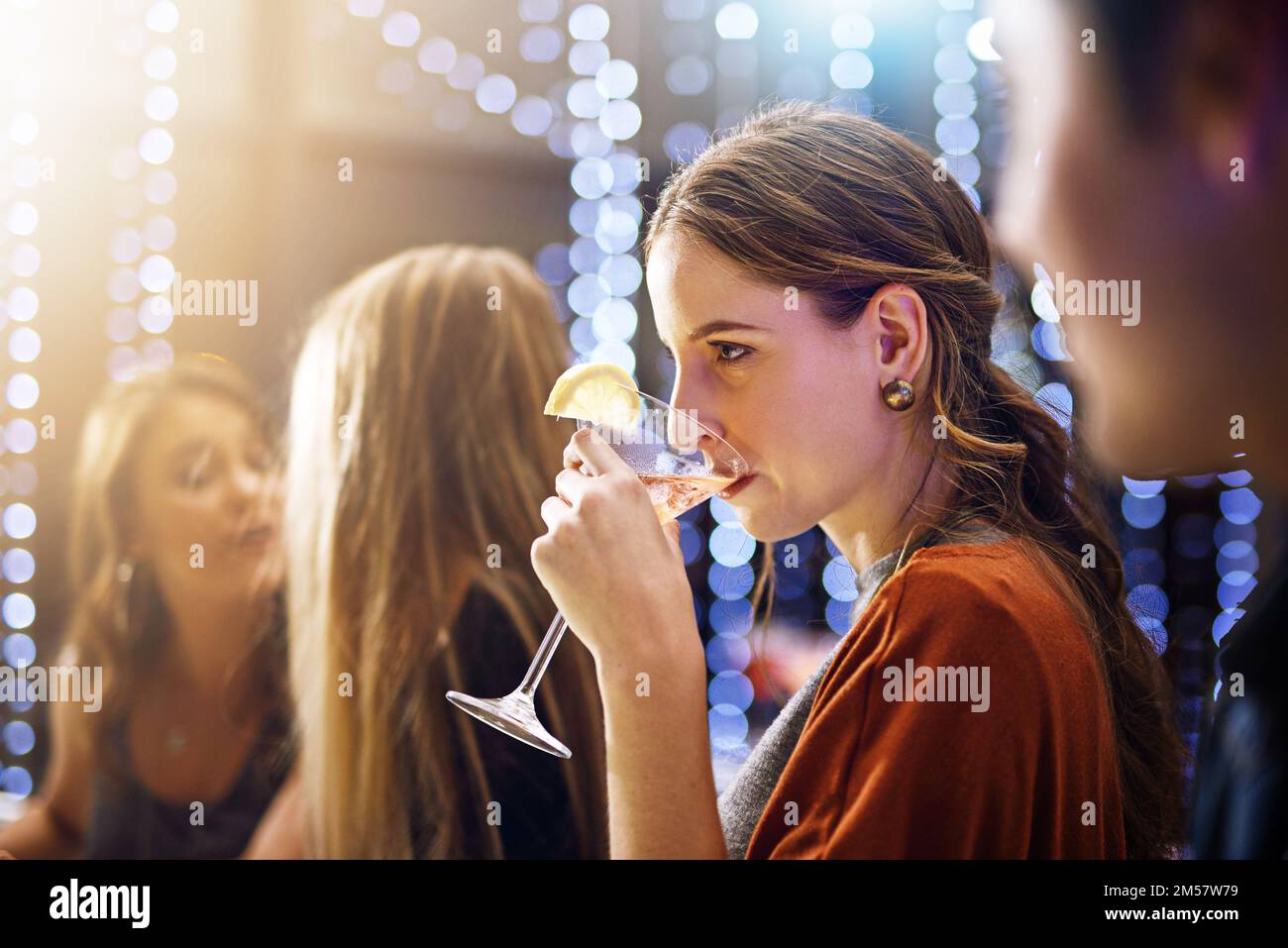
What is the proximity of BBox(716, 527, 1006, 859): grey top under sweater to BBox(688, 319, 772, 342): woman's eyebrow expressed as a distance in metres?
0.30

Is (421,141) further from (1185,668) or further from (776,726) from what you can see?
(1185,668)

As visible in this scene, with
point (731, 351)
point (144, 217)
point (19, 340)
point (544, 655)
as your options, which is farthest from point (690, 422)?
point (19, 340)

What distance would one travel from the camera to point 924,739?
97cm

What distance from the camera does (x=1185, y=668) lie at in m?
1.59

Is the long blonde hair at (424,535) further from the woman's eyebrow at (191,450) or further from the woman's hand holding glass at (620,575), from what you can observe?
the woman's hand holding glass at (620,575)

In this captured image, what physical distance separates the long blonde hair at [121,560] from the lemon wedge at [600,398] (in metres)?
0.85

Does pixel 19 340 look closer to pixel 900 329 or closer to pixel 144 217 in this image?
pixel 144 217

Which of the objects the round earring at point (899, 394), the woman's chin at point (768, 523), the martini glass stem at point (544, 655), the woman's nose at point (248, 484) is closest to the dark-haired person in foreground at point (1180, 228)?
the round earring at point (899, 394)

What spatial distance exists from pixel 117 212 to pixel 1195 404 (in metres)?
1.82

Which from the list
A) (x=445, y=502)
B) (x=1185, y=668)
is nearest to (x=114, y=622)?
(x=445, y=502)

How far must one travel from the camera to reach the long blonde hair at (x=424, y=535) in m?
1.54

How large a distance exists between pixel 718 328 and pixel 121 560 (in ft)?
4.13

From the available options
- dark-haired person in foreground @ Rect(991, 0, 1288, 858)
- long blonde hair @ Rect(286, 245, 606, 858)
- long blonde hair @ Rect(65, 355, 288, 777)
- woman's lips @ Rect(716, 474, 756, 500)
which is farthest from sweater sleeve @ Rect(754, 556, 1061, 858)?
long blonde hair @ Rect(65, 355, 288, 777)

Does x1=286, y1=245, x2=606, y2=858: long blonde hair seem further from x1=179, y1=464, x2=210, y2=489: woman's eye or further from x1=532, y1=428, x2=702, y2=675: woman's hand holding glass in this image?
x1=532, y1=428, x2=702, y2=675: woman's hand holding glass
